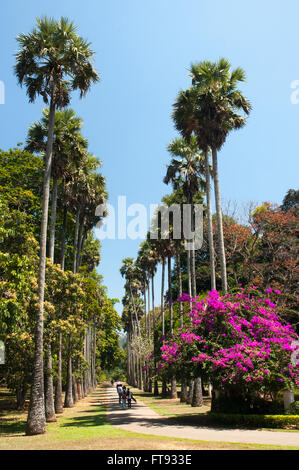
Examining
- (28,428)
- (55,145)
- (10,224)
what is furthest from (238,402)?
(55,145)

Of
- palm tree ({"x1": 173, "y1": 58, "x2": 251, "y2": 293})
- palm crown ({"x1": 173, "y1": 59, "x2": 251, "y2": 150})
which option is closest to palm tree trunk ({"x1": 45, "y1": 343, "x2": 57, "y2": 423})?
palm tree ({"x1": 173, "y1": 58, "x2": 251, "y2": 293})

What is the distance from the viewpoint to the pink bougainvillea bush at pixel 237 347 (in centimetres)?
1549

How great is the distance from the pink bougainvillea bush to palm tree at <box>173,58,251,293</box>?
6.41 metres

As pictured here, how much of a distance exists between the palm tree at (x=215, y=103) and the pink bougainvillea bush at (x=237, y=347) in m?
6.41

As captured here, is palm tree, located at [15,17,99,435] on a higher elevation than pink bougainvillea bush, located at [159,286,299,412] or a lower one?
higher

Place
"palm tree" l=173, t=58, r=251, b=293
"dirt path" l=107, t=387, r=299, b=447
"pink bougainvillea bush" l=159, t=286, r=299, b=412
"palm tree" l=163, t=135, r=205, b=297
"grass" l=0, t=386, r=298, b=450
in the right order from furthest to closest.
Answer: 1. "palm tree" l=163, t=135, r=205, b=297
2. "palm tree" l=173, t=58, r=251, b=293
3. "pink bougainvillea bush" l=159, t=286, r=299, b=412
4. "dirt path" l=107, t=387, r=299, b=447
5. "grass" l=0, t=386, r=298, b=450

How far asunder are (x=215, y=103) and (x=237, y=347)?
45.6ft

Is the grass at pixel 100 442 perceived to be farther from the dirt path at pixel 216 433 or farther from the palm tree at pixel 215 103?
the palm tree at pixel 215 103

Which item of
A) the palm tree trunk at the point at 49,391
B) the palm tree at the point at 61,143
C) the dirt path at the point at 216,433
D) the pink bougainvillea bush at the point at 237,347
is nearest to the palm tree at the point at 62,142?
the palm tree at the point at 61,143

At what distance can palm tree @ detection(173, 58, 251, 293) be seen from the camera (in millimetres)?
22203

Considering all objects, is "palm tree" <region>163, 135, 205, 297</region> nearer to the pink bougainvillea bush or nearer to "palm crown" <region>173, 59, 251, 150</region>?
"palm crown" <region>173, 59, 251, 150</region>

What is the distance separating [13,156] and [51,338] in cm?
1633

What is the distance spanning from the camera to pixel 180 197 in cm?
3216
